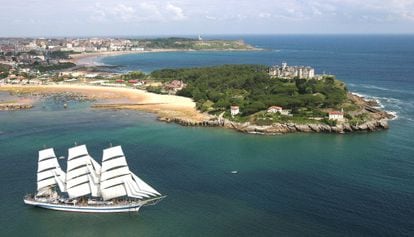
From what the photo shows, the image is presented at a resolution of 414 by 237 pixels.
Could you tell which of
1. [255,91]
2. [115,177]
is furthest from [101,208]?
[255,91]

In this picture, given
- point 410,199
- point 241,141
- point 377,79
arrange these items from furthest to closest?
point 377,79 < point 241,141 < point 410,199

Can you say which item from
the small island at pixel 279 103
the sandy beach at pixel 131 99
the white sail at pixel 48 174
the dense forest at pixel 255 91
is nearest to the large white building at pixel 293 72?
the small island at pixel 279 103

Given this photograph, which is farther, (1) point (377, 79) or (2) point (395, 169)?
(1) point (377, 79)

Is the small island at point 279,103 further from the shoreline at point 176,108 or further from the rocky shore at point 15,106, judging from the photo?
the rocky shore at point 15,106

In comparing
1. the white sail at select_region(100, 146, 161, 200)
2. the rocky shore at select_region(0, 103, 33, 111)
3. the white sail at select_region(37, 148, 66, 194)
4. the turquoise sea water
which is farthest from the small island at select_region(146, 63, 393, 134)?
the white sail at select_region(37, 148, 66, 194)

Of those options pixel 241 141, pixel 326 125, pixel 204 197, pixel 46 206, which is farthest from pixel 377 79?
pixel 46 206

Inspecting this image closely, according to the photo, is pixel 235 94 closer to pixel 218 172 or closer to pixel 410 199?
pixel 218 172

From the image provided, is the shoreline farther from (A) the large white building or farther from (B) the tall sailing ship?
(B) the tall sailing ship
